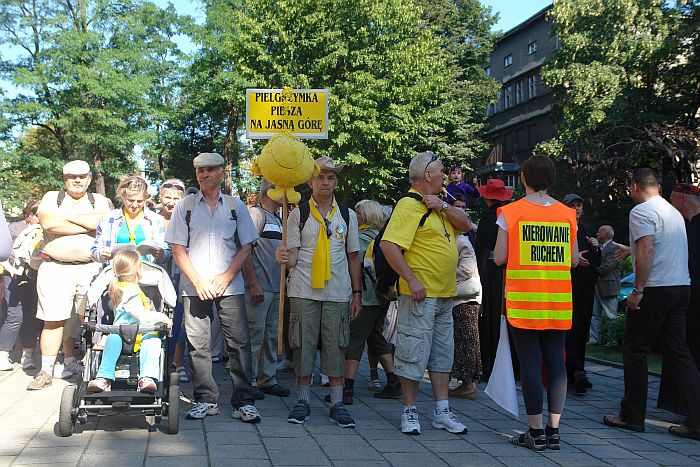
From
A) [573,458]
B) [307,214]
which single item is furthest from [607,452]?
[307,214]

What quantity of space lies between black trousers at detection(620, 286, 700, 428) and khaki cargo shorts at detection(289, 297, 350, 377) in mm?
2306

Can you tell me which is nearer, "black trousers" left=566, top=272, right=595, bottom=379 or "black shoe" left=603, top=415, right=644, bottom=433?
"black shoe" left=603, top=415, right=644, bottom=433

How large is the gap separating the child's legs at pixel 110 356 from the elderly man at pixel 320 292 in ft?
4.36

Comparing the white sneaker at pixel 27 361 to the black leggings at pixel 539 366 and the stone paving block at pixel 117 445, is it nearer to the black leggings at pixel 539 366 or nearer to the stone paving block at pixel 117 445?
the stone paving block at pixel 117 445

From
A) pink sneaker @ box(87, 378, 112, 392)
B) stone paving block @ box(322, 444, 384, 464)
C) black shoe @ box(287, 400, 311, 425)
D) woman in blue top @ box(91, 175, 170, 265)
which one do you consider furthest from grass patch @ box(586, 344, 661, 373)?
pink sneaker @ box(87, 378, 112, 392)

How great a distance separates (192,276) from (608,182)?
25246 millimetres

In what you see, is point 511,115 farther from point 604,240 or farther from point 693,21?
point 604,240

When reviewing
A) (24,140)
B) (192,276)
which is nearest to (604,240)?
(192,276)

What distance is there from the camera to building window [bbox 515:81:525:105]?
184ft

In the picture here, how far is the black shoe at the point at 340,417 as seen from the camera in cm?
607

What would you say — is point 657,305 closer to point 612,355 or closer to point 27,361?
point 612,355

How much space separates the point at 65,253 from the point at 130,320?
2.03 metres

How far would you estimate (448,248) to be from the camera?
6.07 metres

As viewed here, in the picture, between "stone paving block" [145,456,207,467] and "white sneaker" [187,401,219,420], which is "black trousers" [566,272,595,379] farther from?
"stone paving block" [145,456,207,467]
